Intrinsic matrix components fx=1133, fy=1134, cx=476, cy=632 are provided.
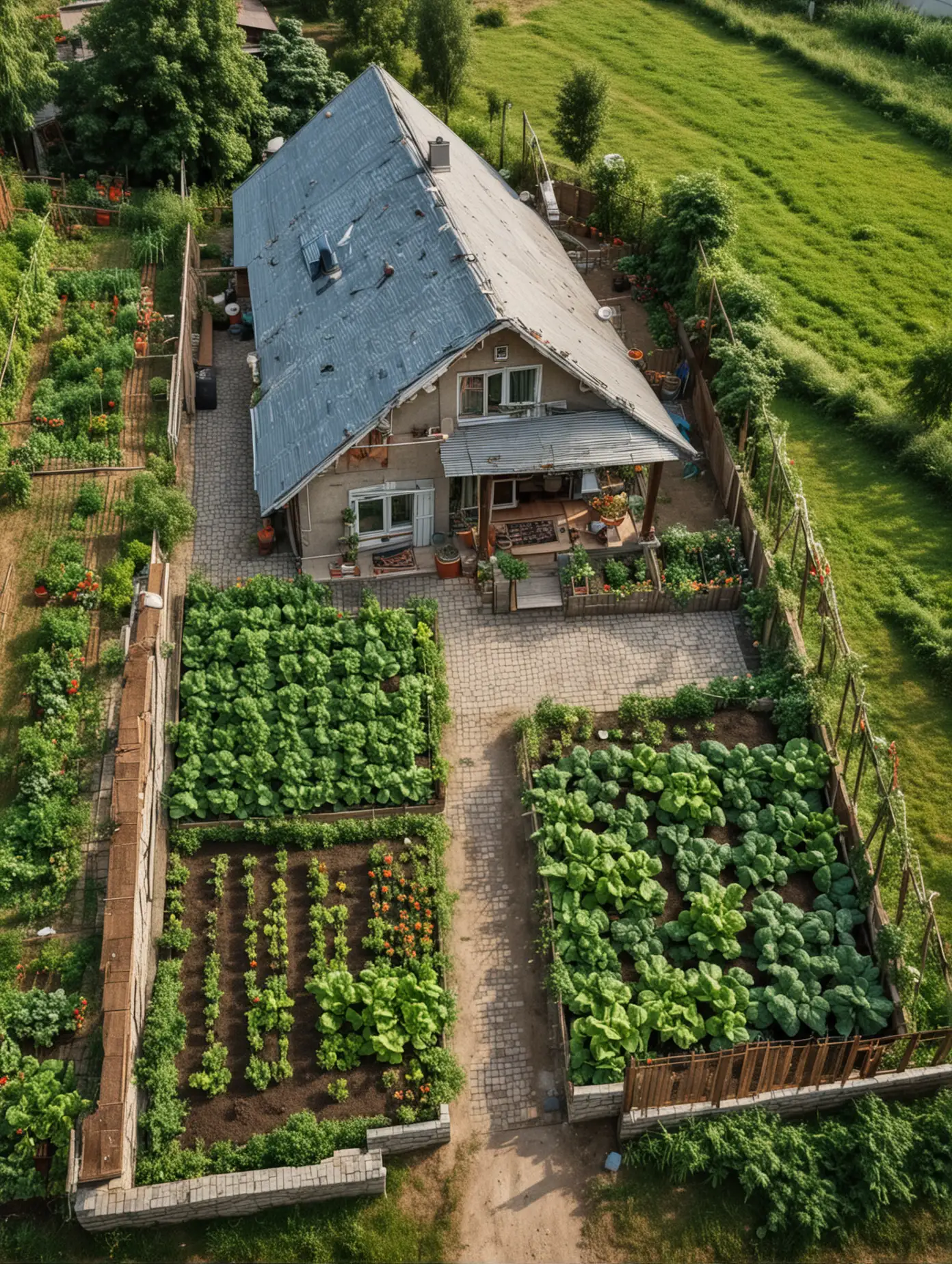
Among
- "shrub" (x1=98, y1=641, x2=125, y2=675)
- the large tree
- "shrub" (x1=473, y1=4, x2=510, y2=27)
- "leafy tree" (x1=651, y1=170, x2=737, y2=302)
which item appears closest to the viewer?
"shrub" (x1=98, y1=641, x2=125, y2=675)

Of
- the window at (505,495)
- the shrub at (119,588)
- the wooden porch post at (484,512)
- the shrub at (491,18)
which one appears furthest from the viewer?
the shrub at (491,18)

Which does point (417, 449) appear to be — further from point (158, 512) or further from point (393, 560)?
point (158, 512)

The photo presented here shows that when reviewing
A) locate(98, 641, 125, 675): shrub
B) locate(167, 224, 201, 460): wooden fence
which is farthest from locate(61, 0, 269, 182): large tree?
locate(98, 641, 125, 675): shrub

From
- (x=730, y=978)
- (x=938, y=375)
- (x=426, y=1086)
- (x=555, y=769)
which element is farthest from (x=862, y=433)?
(x=426, y=1086)

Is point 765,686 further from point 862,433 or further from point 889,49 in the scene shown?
point 889,49

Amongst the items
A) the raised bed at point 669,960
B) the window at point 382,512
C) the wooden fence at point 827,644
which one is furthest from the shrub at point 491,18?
the raised bed at point 669,960

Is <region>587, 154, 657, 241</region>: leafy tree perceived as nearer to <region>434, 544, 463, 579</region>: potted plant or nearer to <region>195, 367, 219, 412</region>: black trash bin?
<region>195, 367, 219, 412</region>: black trash bin

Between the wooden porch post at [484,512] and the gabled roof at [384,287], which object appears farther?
the wooden porch post at [484,512]

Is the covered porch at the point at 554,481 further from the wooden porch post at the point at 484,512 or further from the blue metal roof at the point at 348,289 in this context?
the blue metal roof at the point at 348,289
